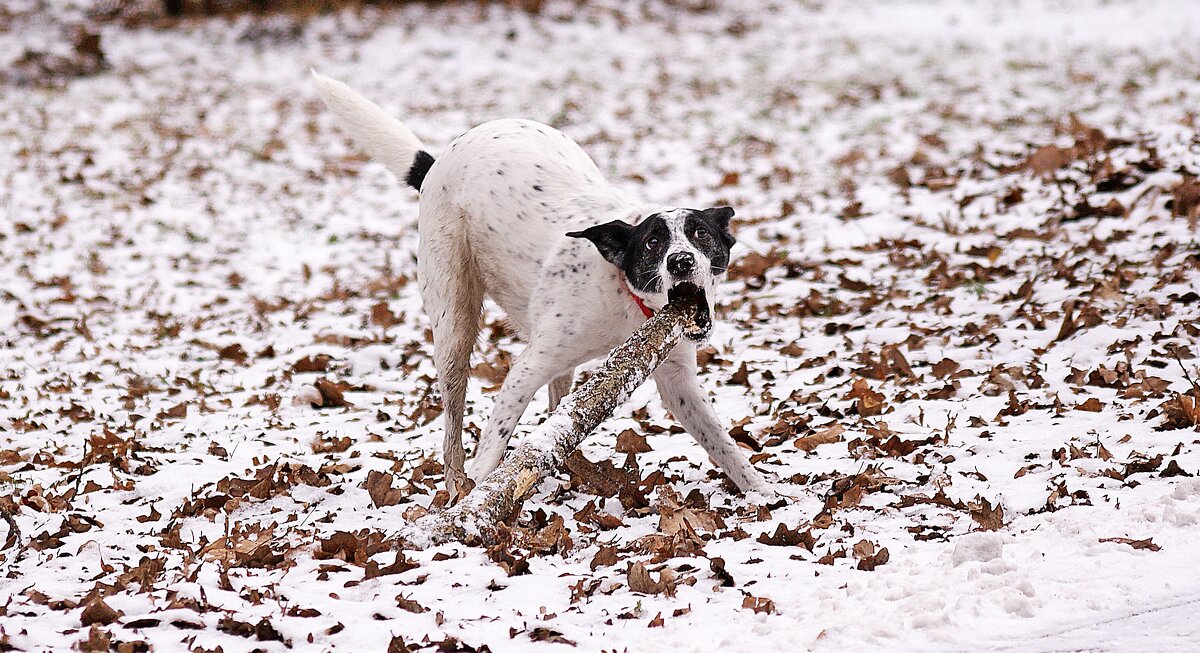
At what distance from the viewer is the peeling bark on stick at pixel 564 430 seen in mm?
3809

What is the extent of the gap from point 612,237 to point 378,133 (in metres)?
2.03

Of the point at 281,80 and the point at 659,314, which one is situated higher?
the point at 281,80

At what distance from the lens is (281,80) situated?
1628 centimetres

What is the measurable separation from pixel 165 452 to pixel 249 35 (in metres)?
14.2

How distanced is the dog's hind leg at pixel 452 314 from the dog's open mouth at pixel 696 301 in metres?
1.38

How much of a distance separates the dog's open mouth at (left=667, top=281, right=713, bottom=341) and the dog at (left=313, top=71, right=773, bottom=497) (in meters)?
0.04

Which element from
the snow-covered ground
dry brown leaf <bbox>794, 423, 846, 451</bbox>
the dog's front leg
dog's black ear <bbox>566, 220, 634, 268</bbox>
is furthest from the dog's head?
dry brown leaf <bbox>794, 423, 846, 451</bbox>

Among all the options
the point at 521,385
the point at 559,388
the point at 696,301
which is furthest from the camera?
the point at 559,388

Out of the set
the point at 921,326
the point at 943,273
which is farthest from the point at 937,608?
the point at 943,273

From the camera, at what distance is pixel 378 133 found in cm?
565

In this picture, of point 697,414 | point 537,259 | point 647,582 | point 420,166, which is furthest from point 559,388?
point 647,582

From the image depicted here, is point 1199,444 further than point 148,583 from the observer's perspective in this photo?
Yes

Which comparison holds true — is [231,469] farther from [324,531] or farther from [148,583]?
[148,583]

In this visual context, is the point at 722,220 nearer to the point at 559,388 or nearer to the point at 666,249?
the point at 666,249
